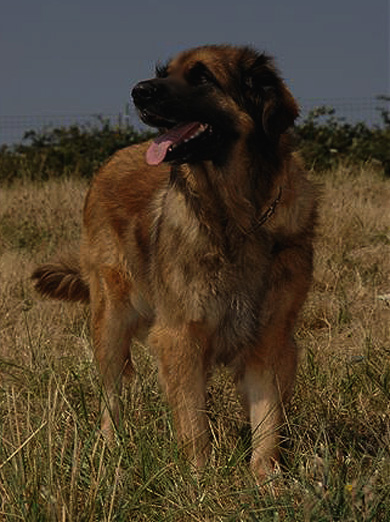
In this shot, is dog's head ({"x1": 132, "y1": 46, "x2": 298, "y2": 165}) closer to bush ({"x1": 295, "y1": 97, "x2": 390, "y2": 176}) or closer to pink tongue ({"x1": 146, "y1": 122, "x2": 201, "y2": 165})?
pink tongue ({"x1": 146, "y1": 122, "x2": 201, "y2": 165})

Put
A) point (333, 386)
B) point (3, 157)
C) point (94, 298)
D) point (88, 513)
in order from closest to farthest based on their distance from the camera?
point (88, 513) < point (333, 386) < point (94, 298) < point (3, 157)

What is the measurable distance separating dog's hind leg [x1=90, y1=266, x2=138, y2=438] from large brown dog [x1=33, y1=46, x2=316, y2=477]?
84cm

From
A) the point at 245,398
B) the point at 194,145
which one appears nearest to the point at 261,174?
the point at 194,145

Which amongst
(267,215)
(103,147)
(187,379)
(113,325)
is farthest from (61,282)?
(103,147)

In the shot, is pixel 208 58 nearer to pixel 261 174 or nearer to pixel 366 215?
pixel 261 174

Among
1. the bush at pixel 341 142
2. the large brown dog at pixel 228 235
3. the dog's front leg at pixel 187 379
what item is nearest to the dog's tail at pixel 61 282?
the large brown dog at pixel 228 235

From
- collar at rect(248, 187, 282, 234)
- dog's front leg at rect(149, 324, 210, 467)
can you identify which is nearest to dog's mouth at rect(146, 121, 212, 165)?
collar at rect(248, 187, 282, 234)

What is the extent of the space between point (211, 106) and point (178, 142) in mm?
194

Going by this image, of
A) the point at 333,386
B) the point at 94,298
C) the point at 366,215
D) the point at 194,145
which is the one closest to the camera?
the point at 194,145

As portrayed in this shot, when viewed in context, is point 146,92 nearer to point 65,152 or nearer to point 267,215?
point 267,215

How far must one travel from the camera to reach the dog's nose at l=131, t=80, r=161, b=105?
3.66m

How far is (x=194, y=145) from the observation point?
381 cm

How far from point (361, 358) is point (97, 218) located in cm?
158

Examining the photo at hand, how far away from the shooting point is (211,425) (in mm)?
3789
